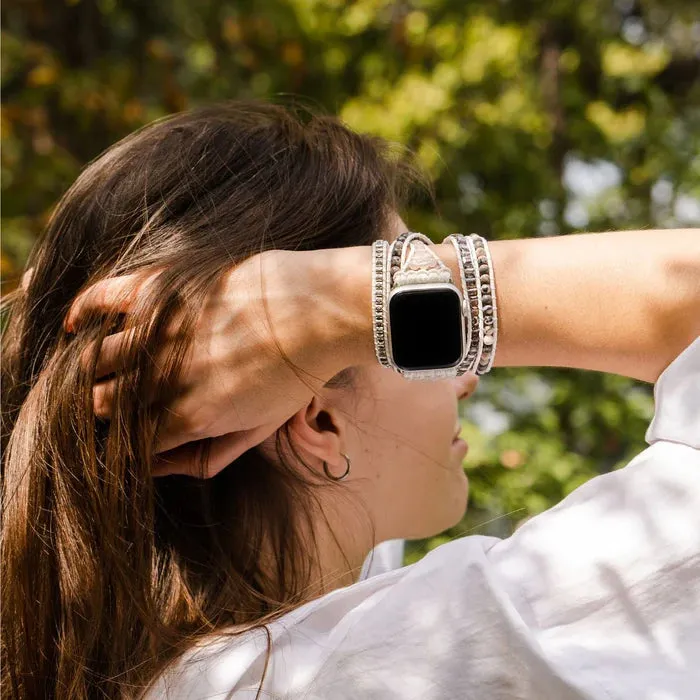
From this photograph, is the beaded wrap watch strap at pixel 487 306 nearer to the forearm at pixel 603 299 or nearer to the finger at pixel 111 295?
the forearm at pixel 603 299

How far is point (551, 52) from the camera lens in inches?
162

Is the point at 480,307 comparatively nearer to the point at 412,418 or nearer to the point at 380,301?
the point at 380,301

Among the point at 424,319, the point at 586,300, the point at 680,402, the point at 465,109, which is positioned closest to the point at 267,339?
the point at 424,319

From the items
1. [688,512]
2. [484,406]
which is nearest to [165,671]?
[688,512]

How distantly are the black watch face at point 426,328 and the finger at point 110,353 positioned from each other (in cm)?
40

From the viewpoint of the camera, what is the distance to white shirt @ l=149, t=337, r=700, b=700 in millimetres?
980

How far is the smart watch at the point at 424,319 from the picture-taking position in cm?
116

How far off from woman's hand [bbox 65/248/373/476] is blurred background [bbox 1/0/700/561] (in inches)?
87.5

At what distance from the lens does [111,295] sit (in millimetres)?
1290

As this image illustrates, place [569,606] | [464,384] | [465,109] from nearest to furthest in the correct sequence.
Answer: [569,606]
[464,384]
[465,109]

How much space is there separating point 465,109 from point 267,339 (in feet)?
9.20

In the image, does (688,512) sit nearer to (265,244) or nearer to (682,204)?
(265,244)

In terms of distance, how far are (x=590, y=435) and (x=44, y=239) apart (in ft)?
9.29

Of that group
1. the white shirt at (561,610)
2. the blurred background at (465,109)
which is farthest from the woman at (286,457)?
the blurred background at (465,109)
